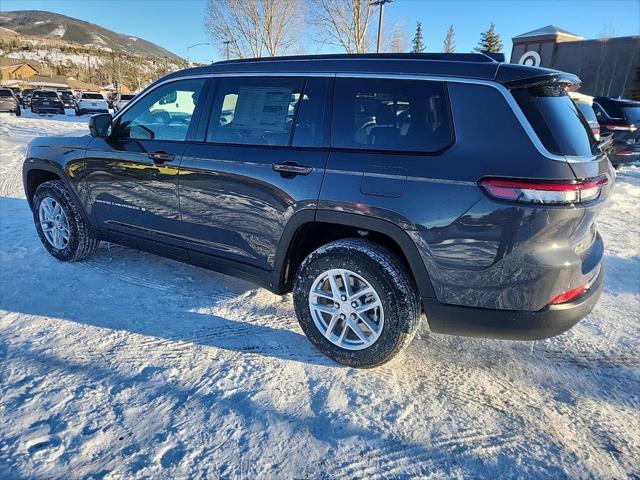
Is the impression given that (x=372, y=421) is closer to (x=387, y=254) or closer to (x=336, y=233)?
(x=387, y=254)

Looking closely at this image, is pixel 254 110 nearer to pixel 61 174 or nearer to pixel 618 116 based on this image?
pixel 61 174

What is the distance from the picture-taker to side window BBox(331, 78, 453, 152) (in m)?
2.39

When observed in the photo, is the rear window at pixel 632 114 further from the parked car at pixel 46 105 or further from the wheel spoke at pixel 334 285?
the parked car at pixel 46 105

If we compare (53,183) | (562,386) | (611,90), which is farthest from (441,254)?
(611,90)

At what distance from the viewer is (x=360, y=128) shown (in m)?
2.64

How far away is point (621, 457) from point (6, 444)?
2980 millimetres

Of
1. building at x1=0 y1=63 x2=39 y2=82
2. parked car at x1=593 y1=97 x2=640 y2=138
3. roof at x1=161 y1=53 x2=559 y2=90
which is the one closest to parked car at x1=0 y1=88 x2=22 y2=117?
roof at x1=161 y1=53 x2=559 y2=90

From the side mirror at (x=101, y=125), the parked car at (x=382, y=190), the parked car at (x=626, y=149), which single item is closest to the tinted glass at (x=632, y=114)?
the parked car at (x=626, y=149)

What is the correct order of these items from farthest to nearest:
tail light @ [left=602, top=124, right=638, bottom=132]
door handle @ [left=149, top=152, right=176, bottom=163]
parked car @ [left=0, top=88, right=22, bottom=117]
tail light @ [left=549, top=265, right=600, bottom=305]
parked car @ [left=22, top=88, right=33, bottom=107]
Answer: parked car @ [left=22, top=88, right=33, bottom=107]
parked car @ [left=0, top=88, right=22, bottom=117]
tail light @ [left=602, top=124, right=638, bottom=132]
door handle @ [left=149, top=152, right=176, bottom=163]
tail light @ [left=549, top=265, right=600, bottom=305]

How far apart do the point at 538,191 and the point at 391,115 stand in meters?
0.92

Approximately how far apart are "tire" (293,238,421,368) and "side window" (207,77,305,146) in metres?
0.85

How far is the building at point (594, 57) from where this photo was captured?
33688mm

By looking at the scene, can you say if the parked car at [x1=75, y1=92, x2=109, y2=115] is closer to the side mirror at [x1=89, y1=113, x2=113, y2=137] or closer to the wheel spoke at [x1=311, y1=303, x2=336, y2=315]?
the side mirror at [x1=89, y1=113, x2=113, y2=137]

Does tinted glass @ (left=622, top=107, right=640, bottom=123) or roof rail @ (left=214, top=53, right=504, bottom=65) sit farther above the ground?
roof rail @ (left=214, top=53, right=504, bottom=65)
